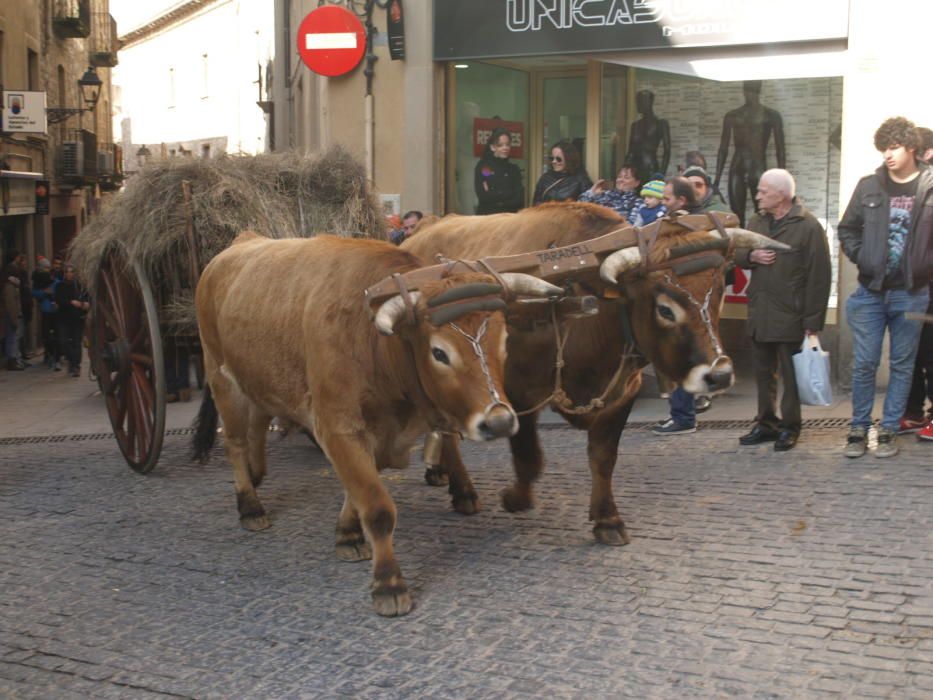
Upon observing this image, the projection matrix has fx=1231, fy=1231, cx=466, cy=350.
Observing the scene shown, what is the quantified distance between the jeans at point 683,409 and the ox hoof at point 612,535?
307 cm

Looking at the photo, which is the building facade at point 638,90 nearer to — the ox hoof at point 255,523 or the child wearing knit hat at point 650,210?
the child wearing knit hat at point 650,210

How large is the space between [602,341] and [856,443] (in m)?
2.66

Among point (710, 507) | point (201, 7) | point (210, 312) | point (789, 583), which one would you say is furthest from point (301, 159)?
point (201, 7)

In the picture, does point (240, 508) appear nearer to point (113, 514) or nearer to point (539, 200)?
point (113, 514)

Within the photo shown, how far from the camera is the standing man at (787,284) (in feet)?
26.4

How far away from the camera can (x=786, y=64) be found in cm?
1123

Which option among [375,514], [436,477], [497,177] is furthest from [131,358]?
A: [497,177]

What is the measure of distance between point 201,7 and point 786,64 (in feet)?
115

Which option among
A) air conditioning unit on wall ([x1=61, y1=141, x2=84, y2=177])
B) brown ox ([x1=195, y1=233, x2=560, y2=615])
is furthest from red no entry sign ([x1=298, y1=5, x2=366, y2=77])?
air conditioning unit on wall ([x1=61, y1=141, x2=84, y2=177])

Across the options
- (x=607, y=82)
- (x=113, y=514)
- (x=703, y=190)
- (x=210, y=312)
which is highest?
(x=607, y=82)

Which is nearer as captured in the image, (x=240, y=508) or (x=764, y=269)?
(x=240, y=508)

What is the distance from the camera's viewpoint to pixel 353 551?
20.1 ft

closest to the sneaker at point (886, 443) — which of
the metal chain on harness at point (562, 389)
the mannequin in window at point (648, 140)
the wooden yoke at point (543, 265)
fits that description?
the metal chain on harness at point (562, 389)

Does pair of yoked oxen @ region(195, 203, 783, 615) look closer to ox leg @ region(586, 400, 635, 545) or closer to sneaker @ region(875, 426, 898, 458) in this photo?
ox leg @ region(586, 400, 635, 545)
